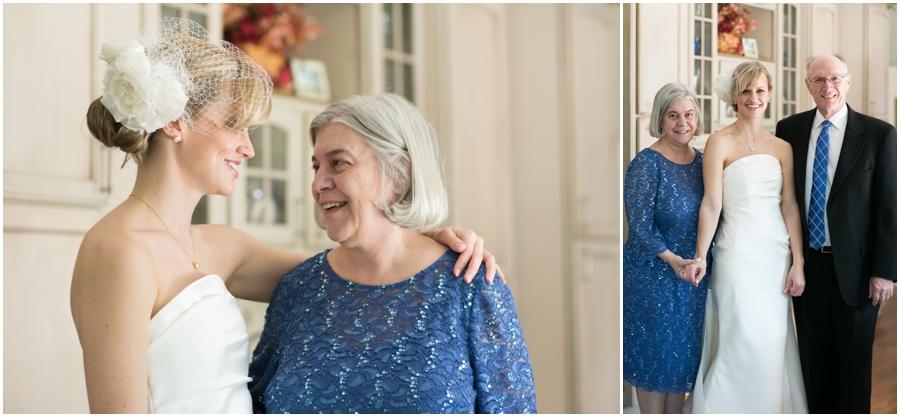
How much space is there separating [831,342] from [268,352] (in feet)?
5.08

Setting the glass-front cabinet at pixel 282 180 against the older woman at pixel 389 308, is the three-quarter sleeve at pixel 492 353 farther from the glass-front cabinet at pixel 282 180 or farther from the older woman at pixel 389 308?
the glass-front cabinet at pixel 282 180

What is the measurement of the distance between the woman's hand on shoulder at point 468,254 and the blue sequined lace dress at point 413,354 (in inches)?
1.1

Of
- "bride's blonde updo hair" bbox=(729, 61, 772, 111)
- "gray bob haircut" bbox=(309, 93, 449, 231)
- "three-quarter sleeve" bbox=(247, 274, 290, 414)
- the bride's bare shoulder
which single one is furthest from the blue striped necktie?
the bride's bare shoulder

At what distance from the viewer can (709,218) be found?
5.73ft

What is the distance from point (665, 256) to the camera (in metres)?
1.83

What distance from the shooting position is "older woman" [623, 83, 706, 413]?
5.88 feet

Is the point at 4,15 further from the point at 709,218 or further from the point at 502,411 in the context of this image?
the point at 709,218

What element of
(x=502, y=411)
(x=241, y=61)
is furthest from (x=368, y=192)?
(x=502, y=411)

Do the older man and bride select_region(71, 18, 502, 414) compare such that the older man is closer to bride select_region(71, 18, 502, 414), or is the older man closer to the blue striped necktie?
the blue striped necktie

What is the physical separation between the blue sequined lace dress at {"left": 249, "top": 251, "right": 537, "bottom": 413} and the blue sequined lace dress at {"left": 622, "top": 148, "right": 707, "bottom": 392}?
496 mm

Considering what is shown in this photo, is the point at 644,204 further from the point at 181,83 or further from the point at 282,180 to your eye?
the point at 282,180

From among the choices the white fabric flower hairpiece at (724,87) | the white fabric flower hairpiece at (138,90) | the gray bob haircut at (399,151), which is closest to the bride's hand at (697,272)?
the white fabric flower hairpiece at (724,87)

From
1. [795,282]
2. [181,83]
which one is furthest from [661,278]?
[181,83]

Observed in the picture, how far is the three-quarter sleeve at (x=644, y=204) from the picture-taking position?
1838 mm
